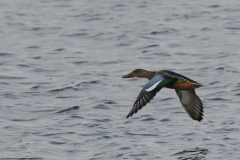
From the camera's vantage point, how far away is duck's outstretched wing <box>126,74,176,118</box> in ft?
26.0

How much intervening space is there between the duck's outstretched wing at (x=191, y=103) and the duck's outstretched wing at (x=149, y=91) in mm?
824

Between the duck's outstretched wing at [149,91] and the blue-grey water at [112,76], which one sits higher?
the duck's outstretched wing at [149,91]

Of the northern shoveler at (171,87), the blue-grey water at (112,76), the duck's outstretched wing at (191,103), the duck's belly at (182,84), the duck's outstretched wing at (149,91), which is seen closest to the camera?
the duck's outstretched wing at (149,91)

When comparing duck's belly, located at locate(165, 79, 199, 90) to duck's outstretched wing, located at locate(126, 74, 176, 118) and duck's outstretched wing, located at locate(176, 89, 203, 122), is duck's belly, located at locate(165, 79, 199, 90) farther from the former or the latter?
duck's outstretched wing, located at locate(176, 89, 203, 122)

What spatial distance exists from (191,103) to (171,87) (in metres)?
0.74

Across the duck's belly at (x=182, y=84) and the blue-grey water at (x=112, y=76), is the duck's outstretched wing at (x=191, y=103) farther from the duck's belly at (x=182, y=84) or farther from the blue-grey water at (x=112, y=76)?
the duck's belly at (x=182, y=84)

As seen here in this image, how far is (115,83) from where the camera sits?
518 inches

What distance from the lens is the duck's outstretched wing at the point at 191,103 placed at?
950 cm

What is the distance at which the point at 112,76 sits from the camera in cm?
1373

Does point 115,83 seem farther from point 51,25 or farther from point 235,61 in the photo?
point 51,25

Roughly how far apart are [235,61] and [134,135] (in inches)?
243

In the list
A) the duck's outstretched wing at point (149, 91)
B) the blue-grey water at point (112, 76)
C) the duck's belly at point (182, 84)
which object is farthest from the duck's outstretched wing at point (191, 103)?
the duck's outstretched wing at point (149, 91)

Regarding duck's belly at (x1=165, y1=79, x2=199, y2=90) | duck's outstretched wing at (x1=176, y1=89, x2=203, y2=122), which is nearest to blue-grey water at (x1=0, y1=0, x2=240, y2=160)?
duck's outstretched wing at (x1=176, y1=89, x2=203, y2=122)

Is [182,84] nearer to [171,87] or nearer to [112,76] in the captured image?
[171,87]
